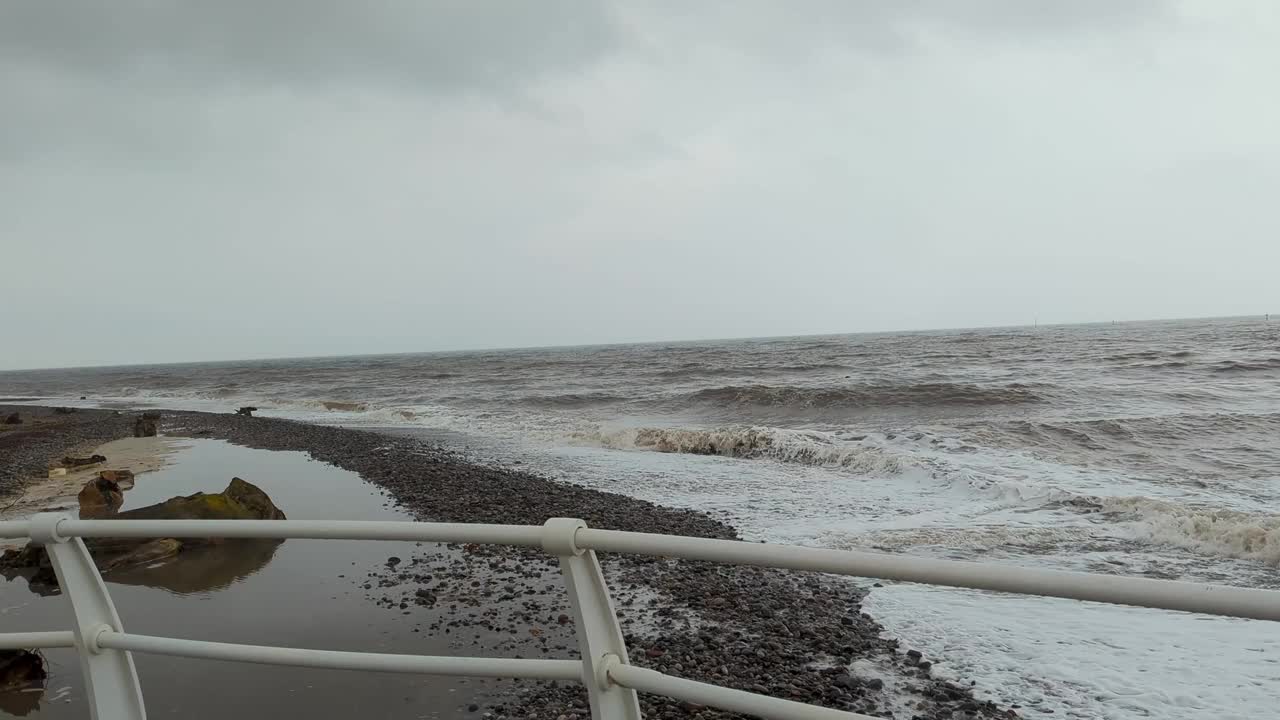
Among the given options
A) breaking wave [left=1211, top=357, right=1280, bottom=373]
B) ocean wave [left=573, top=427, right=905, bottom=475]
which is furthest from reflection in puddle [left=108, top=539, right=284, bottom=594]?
breaking wave [left=1211, top=357, right=1280, bottom=373]

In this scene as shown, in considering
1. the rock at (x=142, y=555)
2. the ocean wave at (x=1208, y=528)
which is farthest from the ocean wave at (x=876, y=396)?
the rock at (x=142, y=555)

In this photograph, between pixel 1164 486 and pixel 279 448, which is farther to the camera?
pixel 279 448

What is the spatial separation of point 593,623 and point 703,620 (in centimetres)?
457

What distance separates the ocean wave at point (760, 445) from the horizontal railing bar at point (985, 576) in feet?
40.5

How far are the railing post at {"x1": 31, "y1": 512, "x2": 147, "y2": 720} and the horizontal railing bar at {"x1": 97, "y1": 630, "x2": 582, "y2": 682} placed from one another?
172 mm

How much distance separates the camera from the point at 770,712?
1.43 meters

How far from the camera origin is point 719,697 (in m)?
1.49

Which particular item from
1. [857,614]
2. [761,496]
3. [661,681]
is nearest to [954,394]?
[761,496]

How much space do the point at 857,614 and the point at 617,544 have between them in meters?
5.11

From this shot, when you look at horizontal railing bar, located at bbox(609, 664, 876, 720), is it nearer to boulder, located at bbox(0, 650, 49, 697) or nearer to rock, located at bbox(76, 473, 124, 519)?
boulder, located at bbox(0, 650, 49, 697)

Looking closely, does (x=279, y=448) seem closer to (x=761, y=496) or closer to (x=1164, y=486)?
(x=761, y=496)

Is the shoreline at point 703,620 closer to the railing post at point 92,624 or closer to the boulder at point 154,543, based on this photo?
the boulder at point 154,543

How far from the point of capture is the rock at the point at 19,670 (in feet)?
14.0

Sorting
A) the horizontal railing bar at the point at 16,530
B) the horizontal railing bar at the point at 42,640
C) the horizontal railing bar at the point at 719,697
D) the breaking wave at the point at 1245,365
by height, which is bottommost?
the breaking wave at the point at 1245,365
